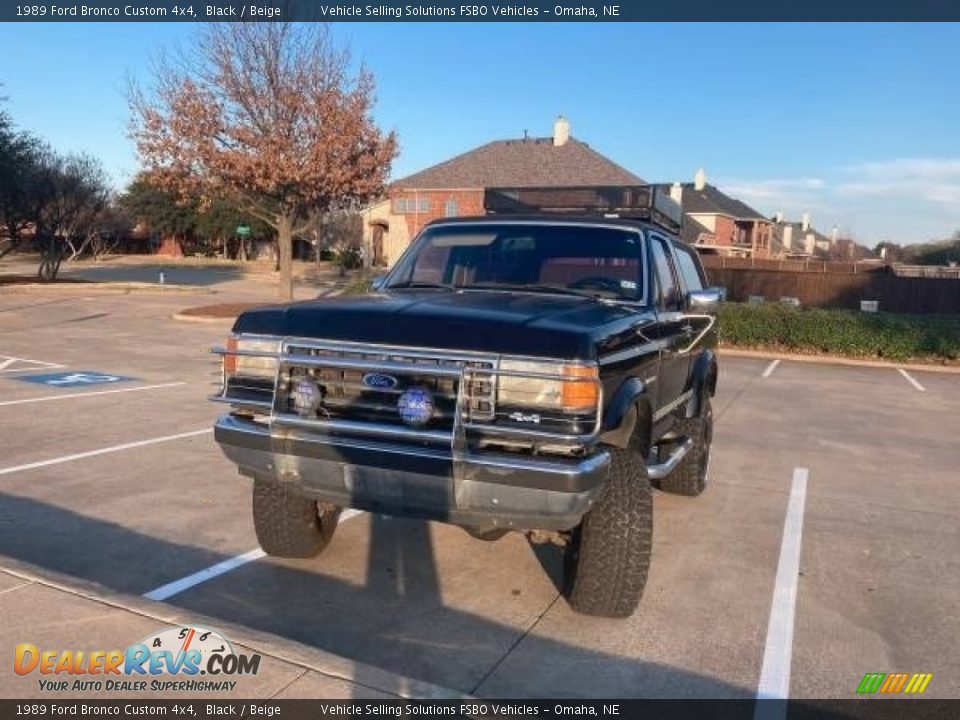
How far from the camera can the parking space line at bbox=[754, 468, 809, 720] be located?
3346 mm

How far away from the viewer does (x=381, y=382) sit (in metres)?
3.61

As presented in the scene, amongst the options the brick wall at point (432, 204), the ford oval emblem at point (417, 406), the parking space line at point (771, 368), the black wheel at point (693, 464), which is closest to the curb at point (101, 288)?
the brick wall at point (432, 204)

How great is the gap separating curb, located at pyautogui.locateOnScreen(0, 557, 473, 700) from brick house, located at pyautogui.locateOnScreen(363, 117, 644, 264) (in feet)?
116

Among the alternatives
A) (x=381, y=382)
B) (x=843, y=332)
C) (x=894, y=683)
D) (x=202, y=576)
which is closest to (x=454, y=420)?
(x=381, y=382)

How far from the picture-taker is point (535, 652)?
3.64m

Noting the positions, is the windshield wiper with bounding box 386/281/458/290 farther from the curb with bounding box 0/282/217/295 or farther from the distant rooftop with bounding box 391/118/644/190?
the distant rooftop with bounding box 391/118/644/190

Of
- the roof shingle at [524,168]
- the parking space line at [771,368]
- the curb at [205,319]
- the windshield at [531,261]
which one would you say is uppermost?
the roof shingle at [524,168]

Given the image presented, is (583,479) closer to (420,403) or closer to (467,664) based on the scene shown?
(420,403)

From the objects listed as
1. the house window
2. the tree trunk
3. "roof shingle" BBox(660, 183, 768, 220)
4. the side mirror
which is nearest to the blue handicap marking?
the side mirror

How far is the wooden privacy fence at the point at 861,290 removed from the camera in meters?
23.7

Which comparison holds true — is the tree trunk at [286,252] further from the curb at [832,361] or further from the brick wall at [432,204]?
the brick wall at [432,204]

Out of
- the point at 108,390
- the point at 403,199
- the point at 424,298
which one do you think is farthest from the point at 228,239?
the point at 424,298

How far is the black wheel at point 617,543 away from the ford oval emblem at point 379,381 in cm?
112

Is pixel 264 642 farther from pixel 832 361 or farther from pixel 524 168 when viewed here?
pixel 524 168
